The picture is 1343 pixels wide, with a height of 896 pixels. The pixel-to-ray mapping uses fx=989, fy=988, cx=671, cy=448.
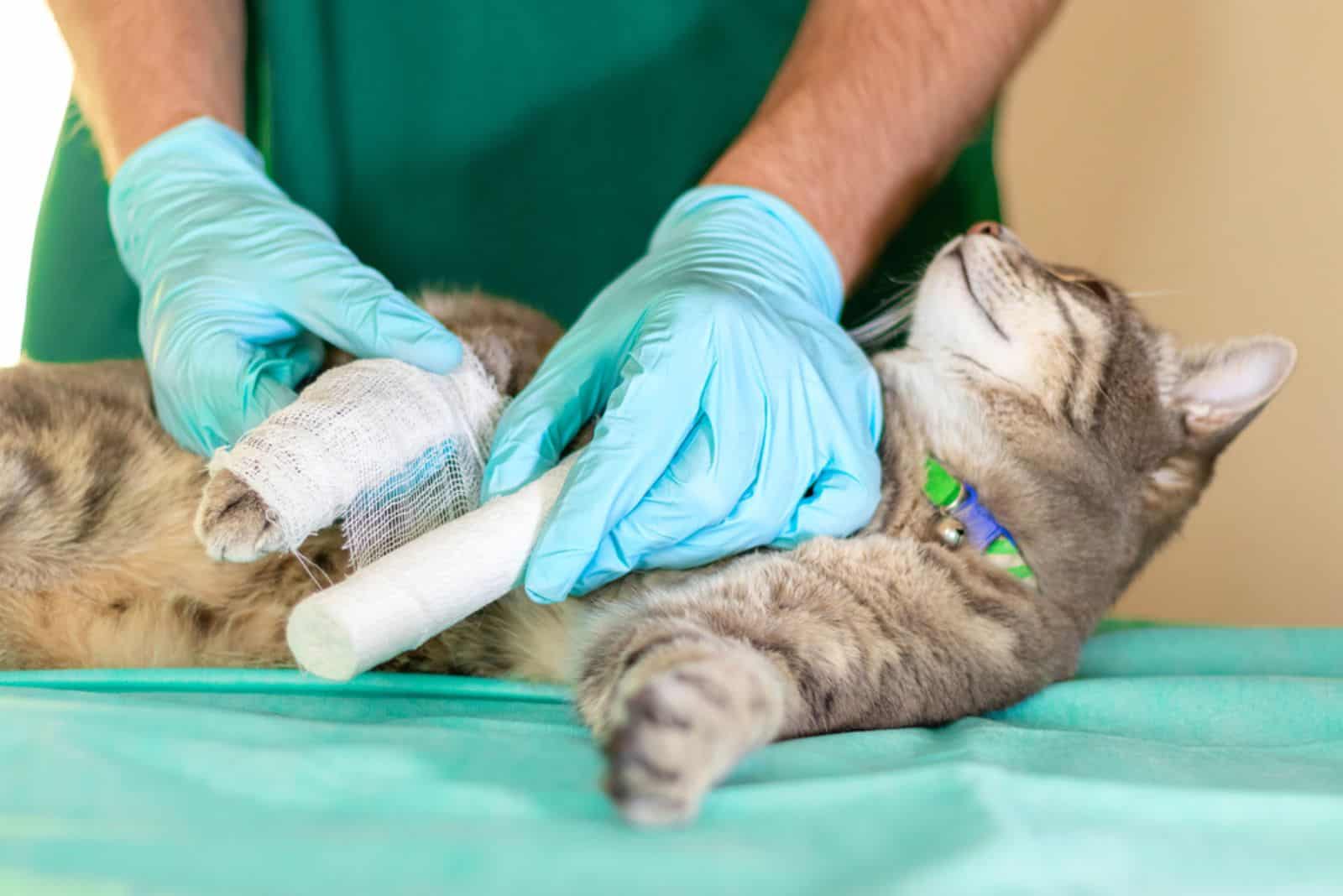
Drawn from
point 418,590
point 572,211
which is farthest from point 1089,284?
point 418,590

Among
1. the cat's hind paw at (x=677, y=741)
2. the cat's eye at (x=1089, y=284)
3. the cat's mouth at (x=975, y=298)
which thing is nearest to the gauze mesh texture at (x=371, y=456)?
the cat's hind paw at (x=677, y=741)

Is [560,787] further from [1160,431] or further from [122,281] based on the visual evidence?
[122,281]

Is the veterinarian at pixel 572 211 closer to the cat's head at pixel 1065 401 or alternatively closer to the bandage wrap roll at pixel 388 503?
the bandage wrap roll at pixel 388 503

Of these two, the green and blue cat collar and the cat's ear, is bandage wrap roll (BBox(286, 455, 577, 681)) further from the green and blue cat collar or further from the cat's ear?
the cat's ear

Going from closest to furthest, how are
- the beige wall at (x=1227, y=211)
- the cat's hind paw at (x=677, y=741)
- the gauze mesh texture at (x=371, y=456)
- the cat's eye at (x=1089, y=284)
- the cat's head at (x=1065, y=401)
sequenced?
the cat's hind paw at (x=677, y=741) < the gauze mesh texture at (x=371, y=456) < the cat's head at (x=1065, y=401) < the cat's eye at (x=1089, y=284) < the beige wall at (x=1227, y=211)

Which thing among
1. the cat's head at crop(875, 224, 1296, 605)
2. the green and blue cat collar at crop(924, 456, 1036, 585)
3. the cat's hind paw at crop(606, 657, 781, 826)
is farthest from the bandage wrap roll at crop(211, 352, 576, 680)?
the cat's head at crop(875, 224, 1296, 605)

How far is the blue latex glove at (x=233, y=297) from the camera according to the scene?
131cm

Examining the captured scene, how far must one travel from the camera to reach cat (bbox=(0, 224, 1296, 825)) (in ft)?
3.64

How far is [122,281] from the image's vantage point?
1.84 m

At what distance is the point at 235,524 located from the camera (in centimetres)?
107

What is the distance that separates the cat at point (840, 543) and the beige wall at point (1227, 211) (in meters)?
0.26

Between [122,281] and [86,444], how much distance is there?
62 cm

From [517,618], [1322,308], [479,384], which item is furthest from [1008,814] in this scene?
[1322,308]

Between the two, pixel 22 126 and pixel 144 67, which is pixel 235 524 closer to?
pixel 144 67
